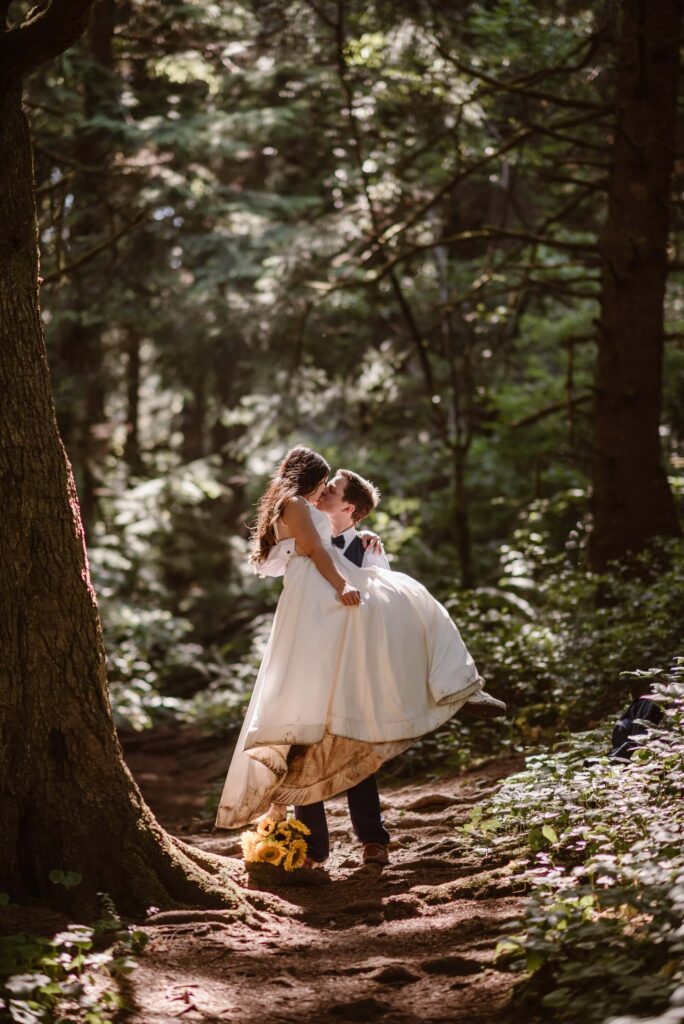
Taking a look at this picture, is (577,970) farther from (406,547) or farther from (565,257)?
→ (565,257)

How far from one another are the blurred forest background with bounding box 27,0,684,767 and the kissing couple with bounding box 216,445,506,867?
7.94 feet

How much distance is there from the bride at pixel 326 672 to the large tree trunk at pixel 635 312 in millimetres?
4274

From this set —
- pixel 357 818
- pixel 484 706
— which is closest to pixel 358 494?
pixel 484 706

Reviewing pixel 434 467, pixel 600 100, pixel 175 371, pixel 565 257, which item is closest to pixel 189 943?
pixel 600 100

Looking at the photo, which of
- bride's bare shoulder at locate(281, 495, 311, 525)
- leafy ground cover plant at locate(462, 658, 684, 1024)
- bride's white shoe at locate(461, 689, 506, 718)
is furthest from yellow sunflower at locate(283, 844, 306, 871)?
bride's bare shoulder at locate(281, 495, 311, 525)

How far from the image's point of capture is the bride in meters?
5.40

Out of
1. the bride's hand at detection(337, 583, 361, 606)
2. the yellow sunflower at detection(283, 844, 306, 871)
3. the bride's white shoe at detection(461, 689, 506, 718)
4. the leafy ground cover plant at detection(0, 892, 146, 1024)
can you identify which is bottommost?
the yellow sunflower at detection(283, 844, 306, 871)

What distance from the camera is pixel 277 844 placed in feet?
17.7

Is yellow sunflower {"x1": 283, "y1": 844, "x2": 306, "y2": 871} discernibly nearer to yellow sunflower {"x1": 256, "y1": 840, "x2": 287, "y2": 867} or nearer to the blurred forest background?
yellow sunflower {"x1": 256, "y1": 840, "x2": 287, "y2": 867}

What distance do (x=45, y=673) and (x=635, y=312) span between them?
6.98m

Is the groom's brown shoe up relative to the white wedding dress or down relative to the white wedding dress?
down

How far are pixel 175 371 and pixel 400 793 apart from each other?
13.8 meters

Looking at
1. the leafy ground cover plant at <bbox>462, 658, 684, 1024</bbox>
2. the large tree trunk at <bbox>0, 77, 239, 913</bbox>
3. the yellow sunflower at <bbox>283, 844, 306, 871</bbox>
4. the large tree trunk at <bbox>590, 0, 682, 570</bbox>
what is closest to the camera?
the leafy ground cover plant at <bbox>462, 658, 684, 1024</bbox>

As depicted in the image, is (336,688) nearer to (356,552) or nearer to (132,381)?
(356,552)
